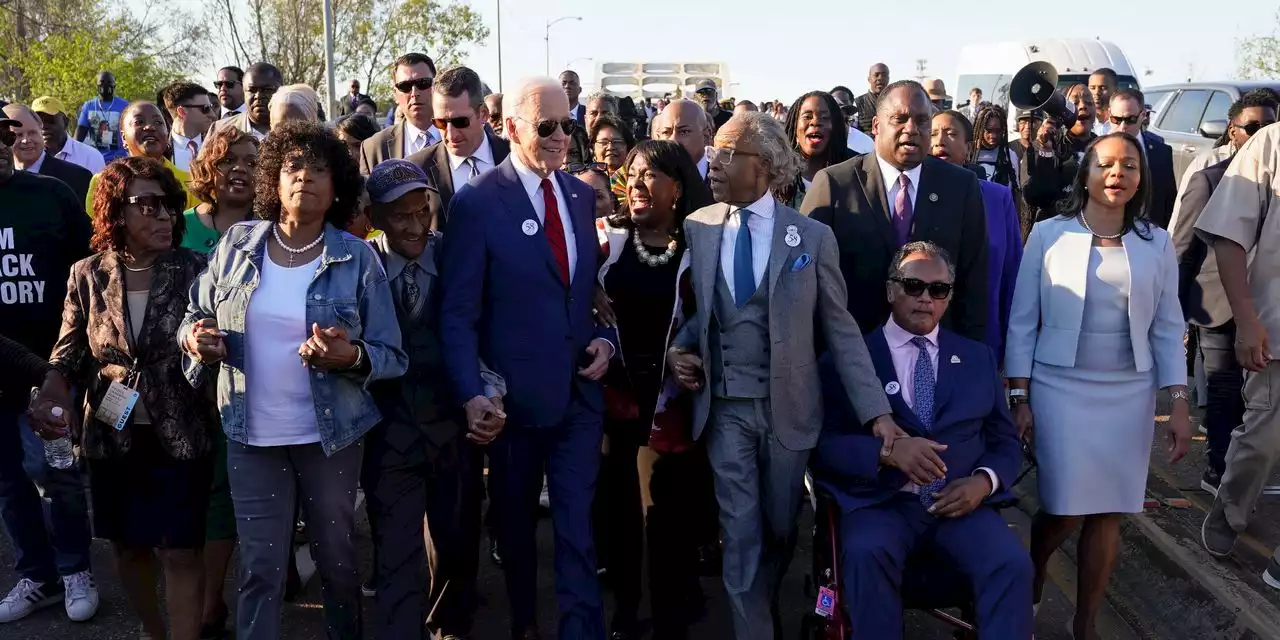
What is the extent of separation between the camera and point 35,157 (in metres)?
5.64

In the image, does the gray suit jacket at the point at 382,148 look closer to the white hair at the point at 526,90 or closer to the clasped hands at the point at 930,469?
the white hair at the point at 526,90

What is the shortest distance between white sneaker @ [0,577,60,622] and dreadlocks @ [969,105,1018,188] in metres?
6.64

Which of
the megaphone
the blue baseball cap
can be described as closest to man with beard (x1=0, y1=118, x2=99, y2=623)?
the blue baseball cap

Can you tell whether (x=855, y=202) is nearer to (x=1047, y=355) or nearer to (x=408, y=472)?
(x=1047, y=355)

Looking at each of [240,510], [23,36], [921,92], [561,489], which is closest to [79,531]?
[240,510]

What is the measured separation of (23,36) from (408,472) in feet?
103

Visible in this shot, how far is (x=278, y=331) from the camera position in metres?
3.33

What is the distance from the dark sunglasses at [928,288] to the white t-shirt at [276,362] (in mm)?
2075

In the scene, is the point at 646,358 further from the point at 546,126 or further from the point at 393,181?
the point at 393,181

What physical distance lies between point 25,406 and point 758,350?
3.07 meters

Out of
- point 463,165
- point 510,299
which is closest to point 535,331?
point 510,299

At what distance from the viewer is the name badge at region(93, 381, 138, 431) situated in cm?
348

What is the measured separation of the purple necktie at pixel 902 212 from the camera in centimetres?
417

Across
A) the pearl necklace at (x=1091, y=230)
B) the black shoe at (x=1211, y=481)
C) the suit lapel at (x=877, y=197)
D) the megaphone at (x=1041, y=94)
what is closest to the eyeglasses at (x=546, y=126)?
the suit lapel at (x=877, y=197)
